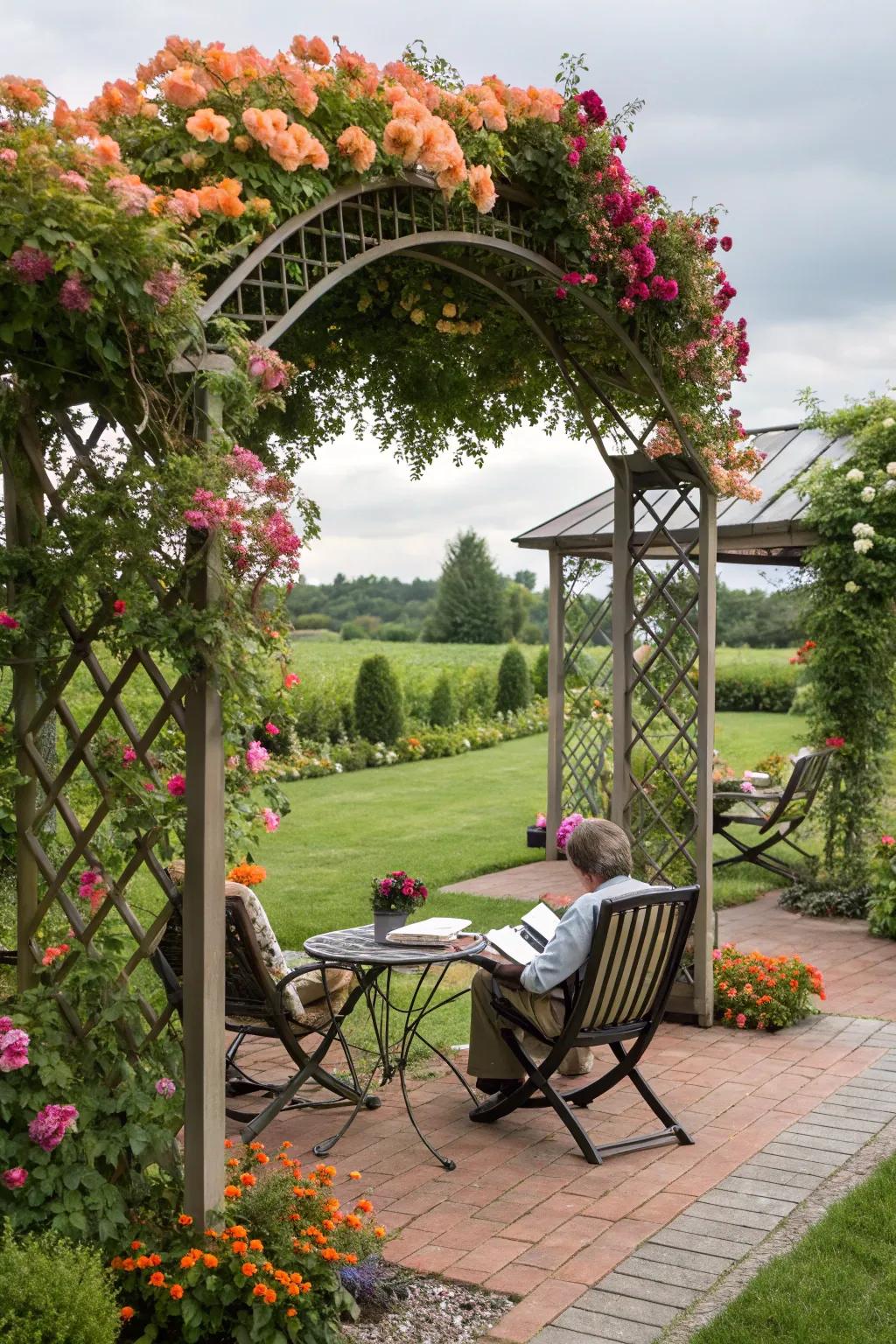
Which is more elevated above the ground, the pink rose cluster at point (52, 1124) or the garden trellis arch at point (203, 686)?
the garden trellis arch at point (203, 686)

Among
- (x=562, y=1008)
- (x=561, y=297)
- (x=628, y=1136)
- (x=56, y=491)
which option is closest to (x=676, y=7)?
(x=561, y=297)

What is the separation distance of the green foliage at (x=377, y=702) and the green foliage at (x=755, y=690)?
26.7ft

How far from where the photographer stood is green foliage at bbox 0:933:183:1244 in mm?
3141

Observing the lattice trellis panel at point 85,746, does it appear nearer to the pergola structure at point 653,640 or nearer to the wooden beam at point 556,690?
the pergola structure at point 653,640

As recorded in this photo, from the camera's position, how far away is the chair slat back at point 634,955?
14.1 ft

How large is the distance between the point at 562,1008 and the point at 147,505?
235cm

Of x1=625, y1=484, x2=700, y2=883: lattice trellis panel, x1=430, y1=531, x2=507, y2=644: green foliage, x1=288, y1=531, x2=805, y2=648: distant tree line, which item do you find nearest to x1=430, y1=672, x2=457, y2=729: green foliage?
x1=625, y1=484, x2=700, y2=883: lattice trellis panel

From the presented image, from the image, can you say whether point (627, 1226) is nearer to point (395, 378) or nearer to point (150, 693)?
point (395, 378)

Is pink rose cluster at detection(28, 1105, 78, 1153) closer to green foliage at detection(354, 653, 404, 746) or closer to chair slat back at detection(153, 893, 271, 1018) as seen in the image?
chair slat back at detection(153, 893, 271, 1018)

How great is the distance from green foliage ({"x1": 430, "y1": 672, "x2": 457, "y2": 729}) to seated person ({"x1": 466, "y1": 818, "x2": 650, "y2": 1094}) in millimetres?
15311

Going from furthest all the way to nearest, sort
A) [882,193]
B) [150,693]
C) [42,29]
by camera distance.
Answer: [150,693], [882,193], [42,29]

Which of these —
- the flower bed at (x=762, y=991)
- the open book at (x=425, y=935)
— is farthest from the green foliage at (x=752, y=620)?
the open book at (x=425, y=935)

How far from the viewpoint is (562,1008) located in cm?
452

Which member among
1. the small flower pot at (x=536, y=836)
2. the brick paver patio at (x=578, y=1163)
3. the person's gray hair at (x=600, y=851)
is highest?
the person's gray hair at (x=600, y=851)
